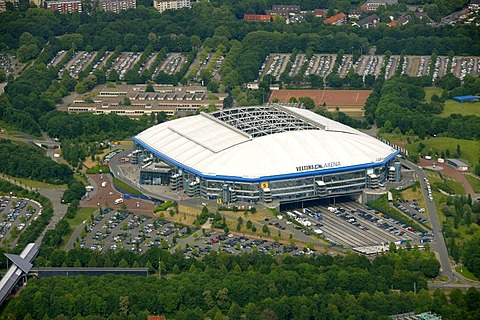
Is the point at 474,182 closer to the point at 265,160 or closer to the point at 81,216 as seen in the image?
the point at 265,160

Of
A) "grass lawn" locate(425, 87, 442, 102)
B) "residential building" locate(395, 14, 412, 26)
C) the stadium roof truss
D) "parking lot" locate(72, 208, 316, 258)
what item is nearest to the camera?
"parking lot" locate(72, 208, 316, 258)

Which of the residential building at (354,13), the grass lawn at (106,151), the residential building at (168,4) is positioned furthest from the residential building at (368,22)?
the grass lawn at (106,151)

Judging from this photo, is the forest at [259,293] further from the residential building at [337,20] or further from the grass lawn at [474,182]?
the residential building at [337,20]

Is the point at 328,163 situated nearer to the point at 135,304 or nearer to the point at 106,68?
the point at 135,304

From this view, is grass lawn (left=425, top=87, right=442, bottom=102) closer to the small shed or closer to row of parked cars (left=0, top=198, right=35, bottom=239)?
the small shed

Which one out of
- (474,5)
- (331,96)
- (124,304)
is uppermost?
(124,304)

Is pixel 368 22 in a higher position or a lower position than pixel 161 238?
Answer: lower

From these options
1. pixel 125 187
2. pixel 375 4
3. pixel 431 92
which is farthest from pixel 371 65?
pixel 125 187

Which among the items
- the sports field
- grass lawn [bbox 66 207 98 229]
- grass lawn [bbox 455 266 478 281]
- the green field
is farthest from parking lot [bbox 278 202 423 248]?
the sports field
